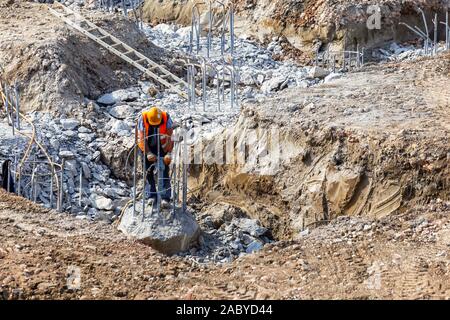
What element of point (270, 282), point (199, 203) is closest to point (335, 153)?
point (199, 203)

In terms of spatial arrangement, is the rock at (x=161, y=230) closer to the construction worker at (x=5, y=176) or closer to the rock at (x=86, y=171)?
the construction worker at (x=5, y=176)

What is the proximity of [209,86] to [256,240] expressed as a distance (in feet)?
19.7

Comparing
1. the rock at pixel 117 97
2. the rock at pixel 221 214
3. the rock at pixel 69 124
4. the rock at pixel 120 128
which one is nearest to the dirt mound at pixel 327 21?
the rock at pixel 117 97

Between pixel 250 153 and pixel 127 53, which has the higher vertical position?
pixel 127 53

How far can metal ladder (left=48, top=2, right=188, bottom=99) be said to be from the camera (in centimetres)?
1770

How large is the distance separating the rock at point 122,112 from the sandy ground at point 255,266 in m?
5.59

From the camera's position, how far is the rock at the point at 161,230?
1145 centimetres

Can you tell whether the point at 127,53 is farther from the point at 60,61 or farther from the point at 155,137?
the point at 155,137

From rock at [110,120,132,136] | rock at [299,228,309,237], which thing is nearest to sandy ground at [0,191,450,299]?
rock at [299,228,309,237]

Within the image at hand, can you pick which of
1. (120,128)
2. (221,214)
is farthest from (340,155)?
(120,128)

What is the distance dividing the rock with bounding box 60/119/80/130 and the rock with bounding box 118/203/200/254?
437 cm

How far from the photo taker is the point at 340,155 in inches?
507

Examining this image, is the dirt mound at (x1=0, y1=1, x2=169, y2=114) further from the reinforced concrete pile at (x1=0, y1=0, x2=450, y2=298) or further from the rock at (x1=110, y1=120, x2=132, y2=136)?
the rock at (x1=110, y1=120, x2=132, y2=136)

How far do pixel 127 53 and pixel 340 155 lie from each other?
269 inches
